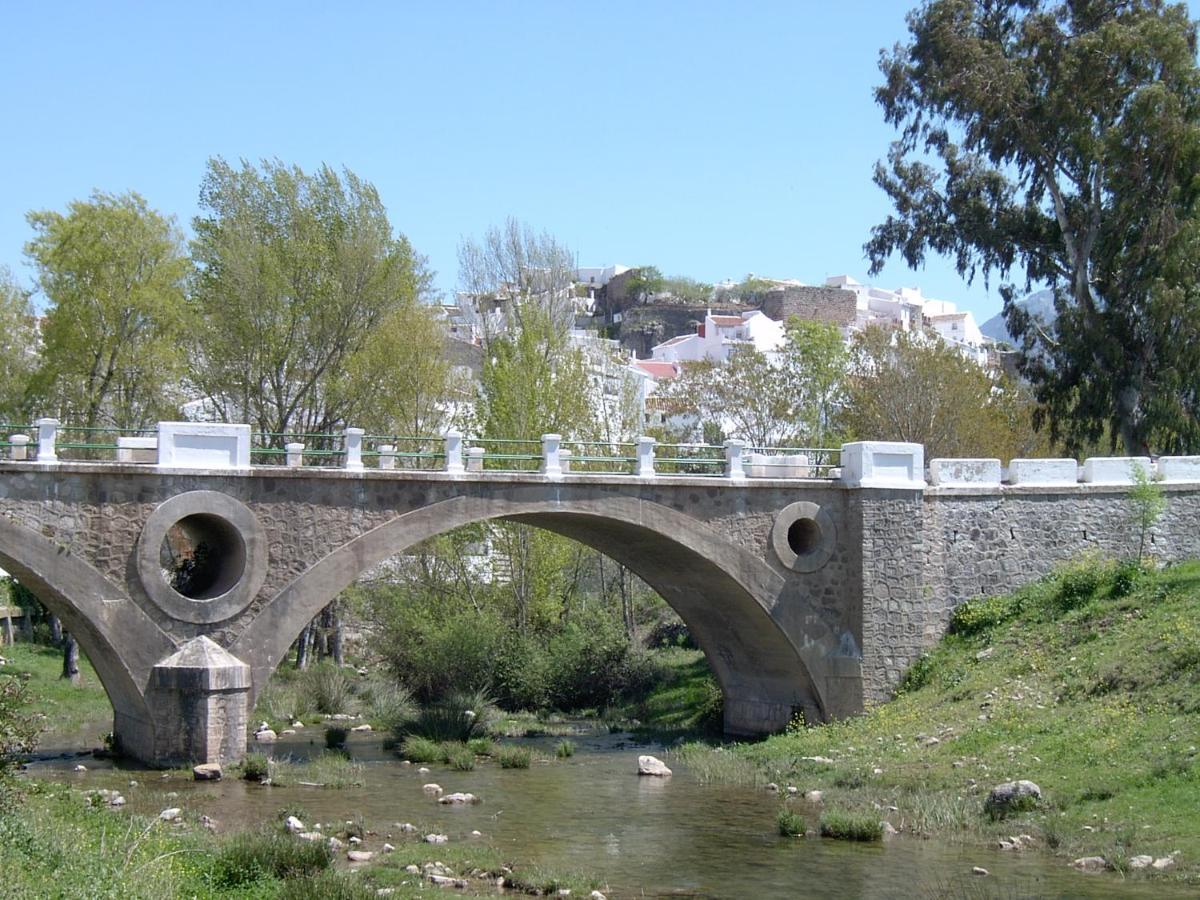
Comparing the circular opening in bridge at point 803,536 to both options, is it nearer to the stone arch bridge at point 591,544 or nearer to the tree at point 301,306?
the stone arch bridge at point 591,544

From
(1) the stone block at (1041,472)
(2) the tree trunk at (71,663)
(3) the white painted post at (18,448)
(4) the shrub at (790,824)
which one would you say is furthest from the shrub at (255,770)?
(1) the stone block at (1041,472)

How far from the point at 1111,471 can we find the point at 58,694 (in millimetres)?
24466

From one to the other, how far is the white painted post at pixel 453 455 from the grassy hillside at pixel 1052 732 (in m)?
7.23

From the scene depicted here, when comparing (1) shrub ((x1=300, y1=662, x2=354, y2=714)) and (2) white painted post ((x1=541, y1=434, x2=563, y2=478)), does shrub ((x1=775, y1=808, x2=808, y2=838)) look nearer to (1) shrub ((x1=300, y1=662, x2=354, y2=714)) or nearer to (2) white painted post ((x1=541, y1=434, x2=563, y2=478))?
(2) white painted post ((x1=541, y1=434, x2=563, y2=478))

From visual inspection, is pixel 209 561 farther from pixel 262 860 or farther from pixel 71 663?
pixel 71 663

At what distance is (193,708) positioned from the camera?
23.5 metres

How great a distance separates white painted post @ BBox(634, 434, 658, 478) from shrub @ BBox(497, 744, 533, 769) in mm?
5798

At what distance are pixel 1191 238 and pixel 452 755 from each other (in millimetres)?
20943

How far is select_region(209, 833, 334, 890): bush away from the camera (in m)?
15.0

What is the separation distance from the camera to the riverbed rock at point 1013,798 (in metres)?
19.9

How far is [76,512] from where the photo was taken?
23.1m

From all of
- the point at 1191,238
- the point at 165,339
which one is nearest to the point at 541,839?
the point at 165,339

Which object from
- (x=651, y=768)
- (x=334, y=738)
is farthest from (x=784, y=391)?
(x=334, y=738)

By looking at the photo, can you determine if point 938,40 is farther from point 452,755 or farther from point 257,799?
point 257,799
